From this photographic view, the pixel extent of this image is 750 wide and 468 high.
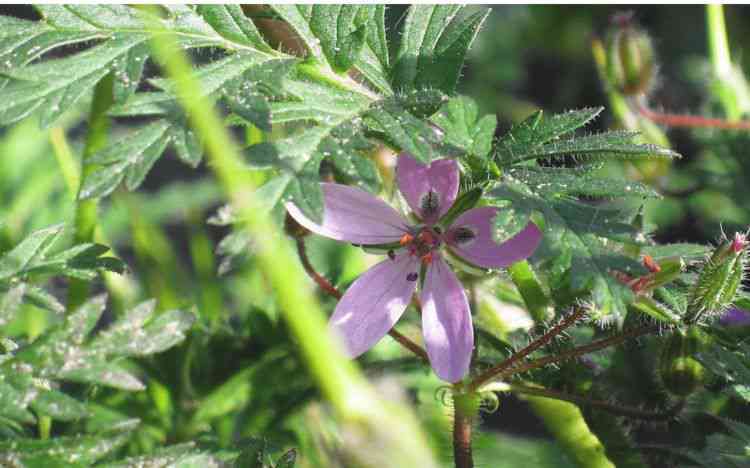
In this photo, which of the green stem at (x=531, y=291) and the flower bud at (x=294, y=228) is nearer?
the green stem at (x=531, y=291)

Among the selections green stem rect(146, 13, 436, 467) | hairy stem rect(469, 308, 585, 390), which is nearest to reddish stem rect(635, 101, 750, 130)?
hairy stem rect(469, 308, 585, 390)

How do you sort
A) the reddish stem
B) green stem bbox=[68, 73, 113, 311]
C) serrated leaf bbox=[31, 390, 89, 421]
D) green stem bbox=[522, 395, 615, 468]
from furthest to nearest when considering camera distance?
1. the reddish stem
2. green stem bbox=[68, 73, 113, 311]
3. green stem bbox=[522, 395, 615, 468]
4. serrated leaf bbox=[31, 390, 89, 421]

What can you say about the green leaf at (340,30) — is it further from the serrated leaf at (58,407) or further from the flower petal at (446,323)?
the serrated leaf at (58,407)

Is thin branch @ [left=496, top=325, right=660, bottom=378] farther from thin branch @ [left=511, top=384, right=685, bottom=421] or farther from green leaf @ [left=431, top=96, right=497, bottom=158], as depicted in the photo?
green leaf @ [left=431, top=96, right=497, bottom=158]

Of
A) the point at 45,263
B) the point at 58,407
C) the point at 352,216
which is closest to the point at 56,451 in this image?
the point at 58,407

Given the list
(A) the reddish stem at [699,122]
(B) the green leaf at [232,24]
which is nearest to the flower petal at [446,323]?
(B) the green leaf at [232,24]

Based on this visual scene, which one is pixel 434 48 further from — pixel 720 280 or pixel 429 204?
pixel 720 280

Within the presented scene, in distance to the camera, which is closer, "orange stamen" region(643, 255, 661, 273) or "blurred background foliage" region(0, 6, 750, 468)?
"orange stamen" region(643, 255, 661, 273)
